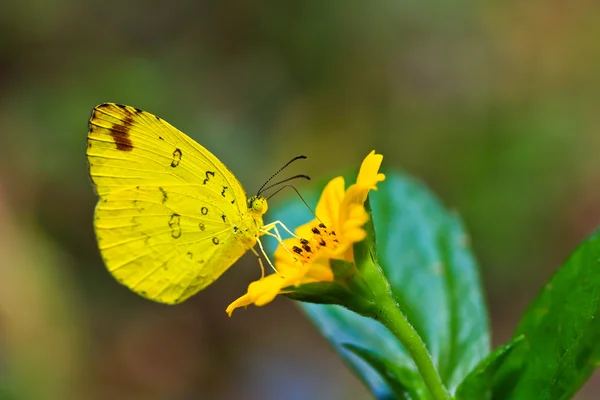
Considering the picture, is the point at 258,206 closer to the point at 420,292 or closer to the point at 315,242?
the point at 315,242

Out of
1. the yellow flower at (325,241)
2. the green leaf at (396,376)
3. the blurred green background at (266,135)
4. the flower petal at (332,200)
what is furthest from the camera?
the blurred green background at (266,135)

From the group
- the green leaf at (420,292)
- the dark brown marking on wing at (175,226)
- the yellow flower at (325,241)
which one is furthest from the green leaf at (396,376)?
the dark brown marking on wing at (175,226)

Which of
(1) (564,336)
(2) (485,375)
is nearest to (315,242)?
(2) (485,375)

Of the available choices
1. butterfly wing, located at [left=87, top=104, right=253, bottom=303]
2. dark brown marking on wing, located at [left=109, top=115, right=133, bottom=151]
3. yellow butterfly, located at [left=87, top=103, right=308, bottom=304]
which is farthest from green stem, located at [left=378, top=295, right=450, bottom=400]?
dark brown marking on wing, located at [left=109, top=115, right=133, bottom=151]

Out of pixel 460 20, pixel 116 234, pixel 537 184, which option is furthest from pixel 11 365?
pixel 460 20

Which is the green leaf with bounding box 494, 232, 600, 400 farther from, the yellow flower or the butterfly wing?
the butterfly wing

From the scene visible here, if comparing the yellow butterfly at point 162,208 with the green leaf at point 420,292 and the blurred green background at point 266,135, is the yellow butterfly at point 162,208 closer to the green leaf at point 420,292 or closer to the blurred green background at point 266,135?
the green leaf at point 420,292

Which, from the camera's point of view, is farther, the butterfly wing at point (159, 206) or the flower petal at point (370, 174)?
the butterfly wing at point (159, 206)
